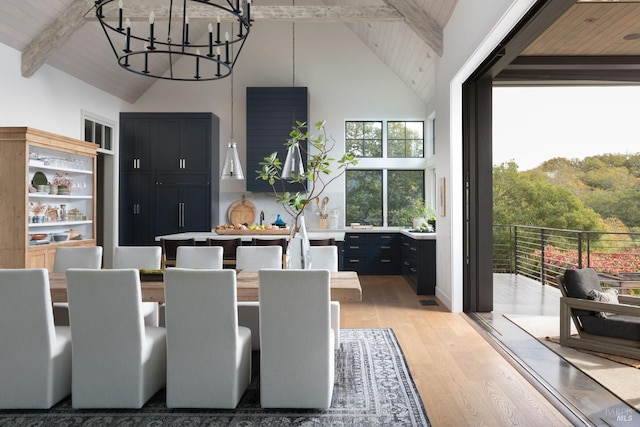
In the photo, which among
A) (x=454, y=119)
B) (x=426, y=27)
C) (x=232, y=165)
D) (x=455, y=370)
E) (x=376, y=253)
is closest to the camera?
(x=455, y=370)

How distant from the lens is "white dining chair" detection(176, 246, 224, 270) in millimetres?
4414

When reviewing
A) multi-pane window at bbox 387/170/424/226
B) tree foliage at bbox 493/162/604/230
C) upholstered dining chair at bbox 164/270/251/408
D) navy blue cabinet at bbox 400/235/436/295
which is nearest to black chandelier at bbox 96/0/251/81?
upholstered dining chair at bbox 164/270/251/408

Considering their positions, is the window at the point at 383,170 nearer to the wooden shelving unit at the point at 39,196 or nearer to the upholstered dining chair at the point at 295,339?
the wooden shelving unit at the point at 39,196

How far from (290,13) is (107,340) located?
4.69 meters

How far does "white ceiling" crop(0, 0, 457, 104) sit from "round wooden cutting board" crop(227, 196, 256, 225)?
258cm

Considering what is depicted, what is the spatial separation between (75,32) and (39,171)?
185 cm

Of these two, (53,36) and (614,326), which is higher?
(53,36)

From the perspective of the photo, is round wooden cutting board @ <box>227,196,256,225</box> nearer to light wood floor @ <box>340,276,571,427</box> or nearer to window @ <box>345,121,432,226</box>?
window @ <box>345,121,432,226</box>

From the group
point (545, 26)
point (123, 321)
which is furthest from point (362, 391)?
point (545, 26)

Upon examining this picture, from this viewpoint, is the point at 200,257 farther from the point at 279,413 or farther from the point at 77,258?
the point at 279,413

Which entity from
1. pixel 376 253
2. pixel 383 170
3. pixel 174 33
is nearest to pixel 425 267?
pixel 376 253

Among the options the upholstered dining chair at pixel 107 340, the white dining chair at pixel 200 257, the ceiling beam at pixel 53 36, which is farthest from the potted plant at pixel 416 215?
the upholstered dining chair at pixel 107 340

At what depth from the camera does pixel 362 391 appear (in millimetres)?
3264

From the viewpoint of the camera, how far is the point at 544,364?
3730mm
